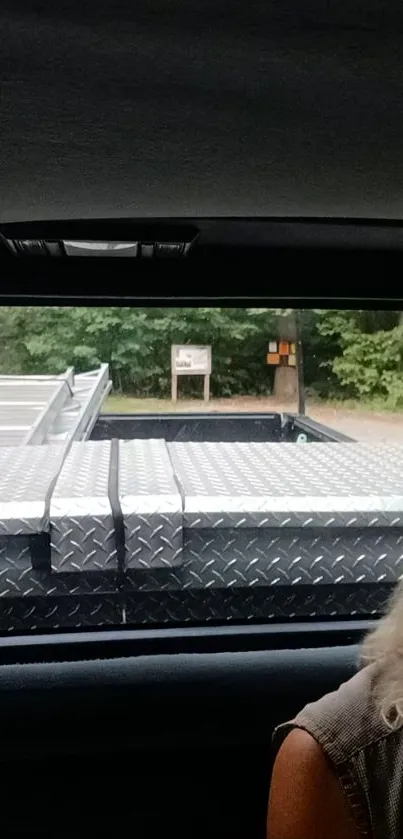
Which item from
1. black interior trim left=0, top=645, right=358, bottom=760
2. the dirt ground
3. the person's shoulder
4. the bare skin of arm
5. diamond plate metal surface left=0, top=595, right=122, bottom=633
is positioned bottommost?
black interior trim left=0, top=645, right=358, bottom=760

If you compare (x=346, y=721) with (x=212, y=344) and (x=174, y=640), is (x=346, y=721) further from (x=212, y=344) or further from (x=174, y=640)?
(x=174, y=640)

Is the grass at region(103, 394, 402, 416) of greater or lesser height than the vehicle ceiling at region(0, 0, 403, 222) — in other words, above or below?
below

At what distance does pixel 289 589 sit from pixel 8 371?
1.08m

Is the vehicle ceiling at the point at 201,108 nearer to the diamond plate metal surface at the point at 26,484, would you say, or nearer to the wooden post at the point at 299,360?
the wooden post at the point at 299,360

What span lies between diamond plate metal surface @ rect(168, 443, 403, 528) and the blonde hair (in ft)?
4.15

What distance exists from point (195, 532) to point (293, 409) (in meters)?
0.47

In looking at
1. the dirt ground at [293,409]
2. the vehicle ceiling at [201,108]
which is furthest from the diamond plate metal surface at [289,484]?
the vehicle ceiling at [201,108]

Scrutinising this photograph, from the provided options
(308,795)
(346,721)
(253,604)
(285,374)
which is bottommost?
(253,604)

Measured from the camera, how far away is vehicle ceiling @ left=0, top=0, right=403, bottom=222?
3.99 feet

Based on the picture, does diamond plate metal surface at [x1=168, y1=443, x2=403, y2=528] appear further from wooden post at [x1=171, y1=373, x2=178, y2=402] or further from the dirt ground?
wooden post at [x1=171, y1=373, x2=178, y2=402]

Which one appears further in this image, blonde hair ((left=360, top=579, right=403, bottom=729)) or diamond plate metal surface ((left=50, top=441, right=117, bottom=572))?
diamond plate metal surface ((left=50, top=441, right=117, bottom=572))

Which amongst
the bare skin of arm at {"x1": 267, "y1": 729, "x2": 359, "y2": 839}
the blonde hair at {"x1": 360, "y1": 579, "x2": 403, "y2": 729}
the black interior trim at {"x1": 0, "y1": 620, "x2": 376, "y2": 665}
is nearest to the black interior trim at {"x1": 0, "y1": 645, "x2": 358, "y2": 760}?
the black interior trim at {"x1": 0, "y1": 620, "x2": 376, "y2": 665}

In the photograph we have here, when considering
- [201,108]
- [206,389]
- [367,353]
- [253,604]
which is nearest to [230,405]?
[206,389]

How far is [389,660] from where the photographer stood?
132 cm
